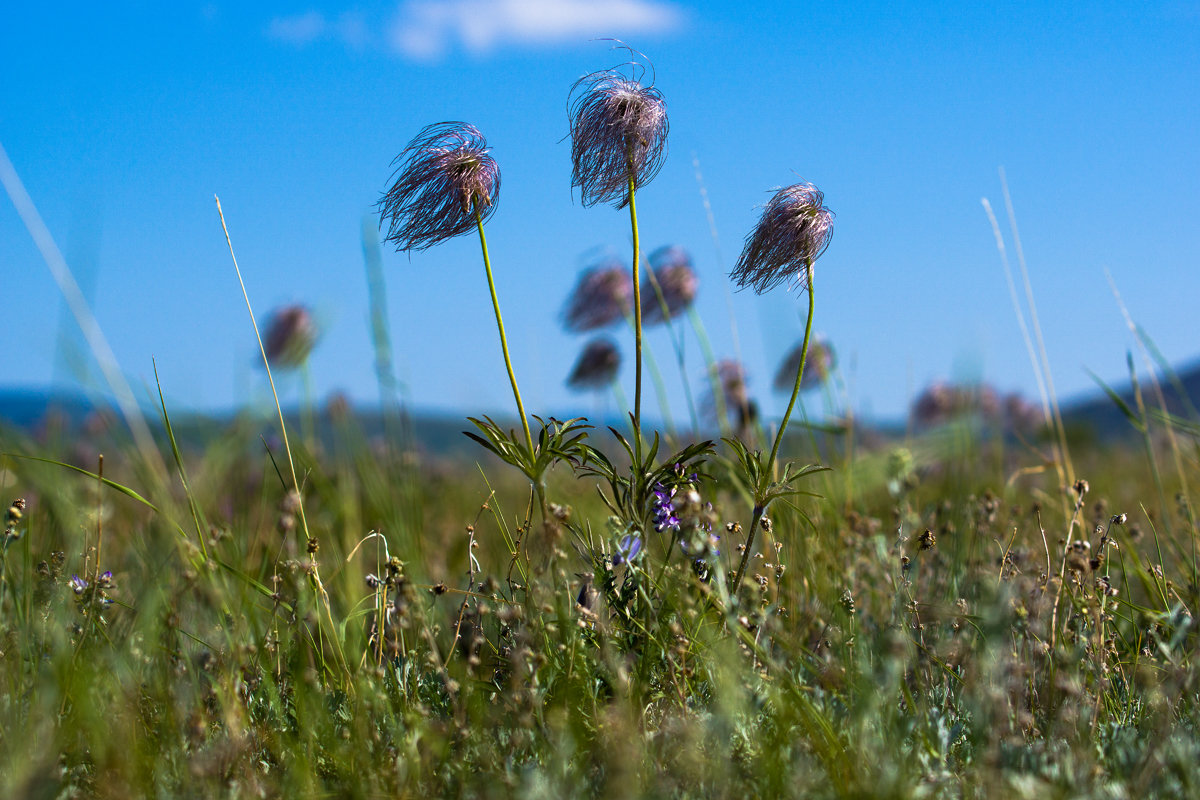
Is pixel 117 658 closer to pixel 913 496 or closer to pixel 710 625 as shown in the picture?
pixel 710 625

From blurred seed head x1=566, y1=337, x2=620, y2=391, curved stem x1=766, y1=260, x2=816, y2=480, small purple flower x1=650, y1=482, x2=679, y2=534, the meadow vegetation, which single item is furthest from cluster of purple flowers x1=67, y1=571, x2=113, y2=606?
blurred seed head x1=566, y1=337, x2=620, y2=391

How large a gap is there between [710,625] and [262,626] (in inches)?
55.2

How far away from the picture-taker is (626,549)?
223 centimetres

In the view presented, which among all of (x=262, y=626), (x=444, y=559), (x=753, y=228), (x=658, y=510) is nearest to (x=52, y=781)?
(x=262, y=626)

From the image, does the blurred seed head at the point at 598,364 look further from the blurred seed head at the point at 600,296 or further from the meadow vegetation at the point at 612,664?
the meadow vegetation at the point at 612,664

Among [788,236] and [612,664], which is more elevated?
[788,236]

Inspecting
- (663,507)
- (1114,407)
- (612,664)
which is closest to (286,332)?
(663,507)

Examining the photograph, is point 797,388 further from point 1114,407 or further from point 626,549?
point 1114,407

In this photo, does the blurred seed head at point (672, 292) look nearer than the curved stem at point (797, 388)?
No

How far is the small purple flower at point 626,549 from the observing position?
2.18 metres

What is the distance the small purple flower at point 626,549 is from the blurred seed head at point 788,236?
77 centimetres

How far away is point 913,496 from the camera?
5.53m

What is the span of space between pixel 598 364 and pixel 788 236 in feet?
11.9

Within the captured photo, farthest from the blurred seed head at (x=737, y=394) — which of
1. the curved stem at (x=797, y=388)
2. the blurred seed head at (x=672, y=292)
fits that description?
the curved stem at (x=797, y=388)
